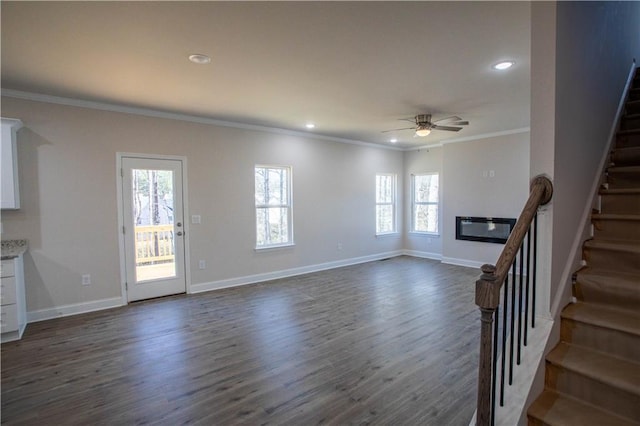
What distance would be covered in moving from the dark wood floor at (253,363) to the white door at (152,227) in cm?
29

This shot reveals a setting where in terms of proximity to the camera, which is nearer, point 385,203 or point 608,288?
point 608,288

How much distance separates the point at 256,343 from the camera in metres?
3.25

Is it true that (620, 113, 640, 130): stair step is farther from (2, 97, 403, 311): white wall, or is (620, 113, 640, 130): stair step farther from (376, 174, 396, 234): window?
(376, 174, 396, 234): window

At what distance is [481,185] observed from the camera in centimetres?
648

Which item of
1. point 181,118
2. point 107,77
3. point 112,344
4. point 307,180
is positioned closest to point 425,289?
point 307,180

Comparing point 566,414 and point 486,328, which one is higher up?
point 486,328

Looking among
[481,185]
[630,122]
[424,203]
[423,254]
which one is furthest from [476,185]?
[630,122]

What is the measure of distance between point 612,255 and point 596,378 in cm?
91

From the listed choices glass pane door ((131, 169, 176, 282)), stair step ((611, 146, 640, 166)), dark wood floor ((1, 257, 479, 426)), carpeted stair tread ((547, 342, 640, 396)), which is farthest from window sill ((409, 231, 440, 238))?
carpeted stair tread ((547, 342, 640, 396))

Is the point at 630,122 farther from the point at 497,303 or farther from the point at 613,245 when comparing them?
the point at 497,303

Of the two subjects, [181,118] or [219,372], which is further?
[181,118]

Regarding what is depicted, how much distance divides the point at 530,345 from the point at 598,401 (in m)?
0.35

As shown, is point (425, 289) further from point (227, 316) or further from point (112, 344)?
point (112, 344)

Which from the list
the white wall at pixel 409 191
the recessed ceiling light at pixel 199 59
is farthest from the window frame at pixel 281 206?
the white wall at pixel 409 191
